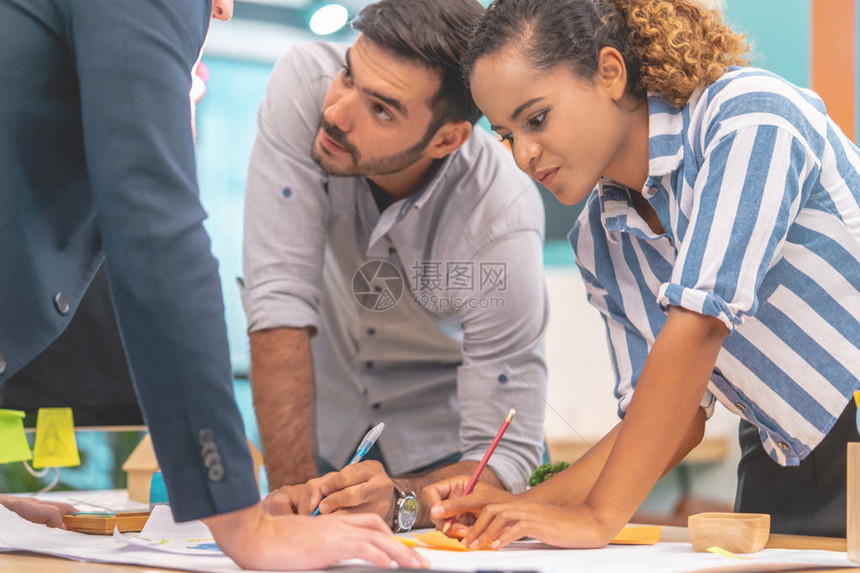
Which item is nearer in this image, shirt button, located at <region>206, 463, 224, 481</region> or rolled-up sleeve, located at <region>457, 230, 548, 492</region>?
shirt button, located at <region>206, 463, 224, 481</region>

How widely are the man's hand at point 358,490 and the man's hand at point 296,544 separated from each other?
0.91 ft

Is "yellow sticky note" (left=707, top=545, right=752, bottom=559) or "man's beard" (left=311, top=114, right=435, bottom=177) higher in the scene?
"man's beard" (left=311, top=114, right=435, bottom=177)

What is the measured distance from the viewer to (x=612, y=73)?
952 millimetres

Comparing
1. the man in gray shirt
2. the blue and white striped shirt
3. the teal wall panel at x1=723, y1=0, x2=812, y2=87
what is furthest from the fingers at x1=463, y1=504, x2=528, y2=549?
the teal wall panel at x1=723, y1=0, x2=812, y2=87

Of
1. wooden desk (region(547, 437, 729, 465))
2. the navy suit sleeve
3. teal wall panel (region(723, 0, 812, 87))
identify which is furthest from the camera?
teal wall panel (region(723, 0, 812, 87))

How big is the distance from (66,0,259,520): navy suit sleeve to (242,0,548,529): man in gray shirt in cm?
57

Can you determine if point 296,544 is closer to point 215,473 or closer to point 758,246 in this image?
point 215,473

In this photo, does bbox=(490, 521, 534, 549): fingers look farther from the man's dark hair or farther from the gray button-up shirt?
the man's dark hair

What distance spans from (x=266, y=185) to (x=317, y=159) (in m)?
0.09

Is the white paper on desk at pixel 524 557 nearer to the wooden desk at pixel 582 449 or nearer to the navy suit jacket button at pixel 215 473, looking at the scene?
the navy suit jacket button at pixel 215 473

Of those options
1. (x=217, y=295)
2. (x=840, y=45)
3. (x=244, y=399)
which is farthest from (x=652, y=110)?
(x=840, y=45)

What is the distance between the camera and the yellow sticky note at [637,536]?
2.82 feet

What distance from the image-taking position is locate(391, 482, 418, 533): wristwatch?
98 centimetres

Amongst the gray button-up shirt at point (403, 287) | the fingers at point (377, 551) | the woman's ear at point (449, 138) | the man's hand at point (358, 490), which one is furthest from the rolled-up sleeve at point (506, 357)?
the fingers at point (377, 551)
